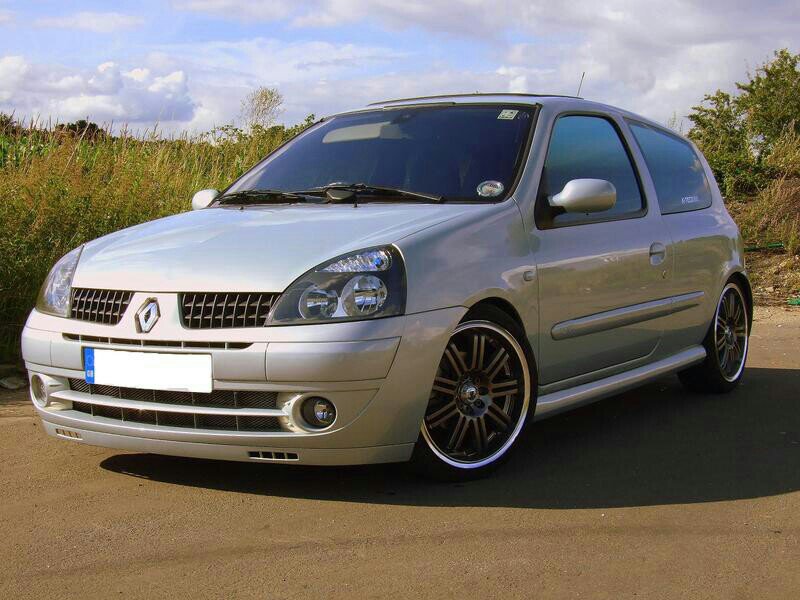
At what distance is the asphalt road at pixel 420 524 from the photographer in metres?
3.34

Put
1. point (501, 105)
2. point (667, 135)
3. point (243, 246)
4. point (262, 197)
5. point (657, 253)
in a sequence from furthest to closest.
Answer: point (667, 135), point (657, 253), point (501, 105), point (262, 197), point (243, 246)

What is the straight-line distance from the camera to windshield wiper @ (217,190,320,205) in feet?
16.7

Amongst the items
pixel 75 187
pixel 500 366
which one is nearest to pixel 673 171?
pixel 500 366

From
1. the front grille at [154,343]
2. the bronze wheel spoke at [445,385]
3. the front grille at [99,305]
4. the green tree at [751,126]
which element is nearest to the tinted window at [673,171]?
the bronze wheel spoke at [445,385]

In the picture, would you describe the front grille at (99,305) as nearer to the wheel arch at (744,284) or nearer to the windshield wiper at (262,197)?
the windshield wiper at (262,197)

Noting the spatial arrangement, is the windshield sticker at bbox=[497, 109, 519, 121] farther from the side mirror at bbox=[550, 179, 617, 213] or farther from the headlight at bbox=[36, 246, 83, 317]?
the headlight at bbox=[36, 246, 83, 317]

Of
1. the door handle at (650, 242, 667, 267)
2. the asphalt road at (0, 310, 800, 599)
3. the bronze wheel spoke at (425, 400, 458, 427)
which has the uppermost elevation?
the door handle at (650, 242, 667, 267)

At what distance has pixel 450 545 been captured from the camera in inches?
144

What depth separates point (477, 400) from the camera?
14.7 ft

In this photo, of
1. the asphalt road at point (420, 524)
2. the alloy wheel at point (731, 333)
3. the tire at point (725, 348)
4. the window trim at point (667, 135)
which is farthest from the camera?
the alloy wheel at point (731, 333)

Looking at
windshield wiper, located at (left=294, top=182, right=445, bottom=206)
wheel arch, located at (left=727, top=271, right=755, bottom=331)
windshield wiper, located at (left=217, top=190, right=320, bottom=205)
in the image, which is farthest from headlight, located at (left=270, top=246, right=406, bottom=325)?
wheel arch, located at (left=727, top=271, right=755, bottom=331)

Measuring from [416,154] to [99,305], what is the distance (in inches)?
64.5

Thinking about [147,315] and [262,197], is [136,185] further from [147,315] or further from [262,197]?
[147,315]

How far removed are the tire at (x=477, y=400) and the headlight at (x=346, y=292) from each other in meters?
0.37
